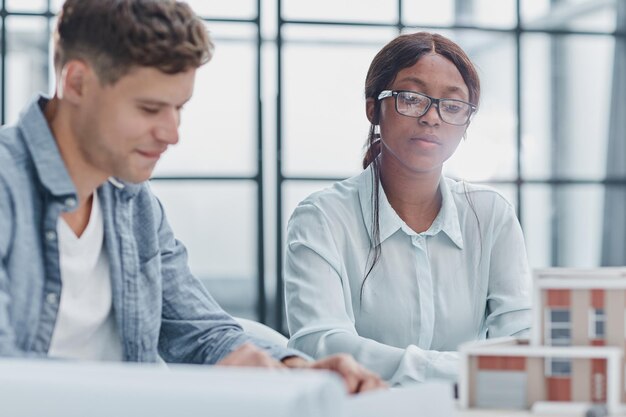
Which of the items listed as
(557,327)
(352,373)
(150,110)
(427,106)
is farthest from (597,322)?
(427,106)

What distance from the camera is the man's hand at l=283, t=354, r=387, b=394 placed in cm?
137

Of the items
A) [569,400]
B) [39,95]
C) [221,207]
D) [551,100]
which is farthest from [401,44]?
[551,100]

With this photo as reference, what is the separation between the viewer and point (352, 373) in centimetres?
140

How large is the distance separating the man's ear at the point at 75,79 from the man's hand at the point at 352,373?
58 centimetres

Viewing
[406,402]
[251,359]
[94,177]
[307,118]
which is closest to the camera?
[406,402]

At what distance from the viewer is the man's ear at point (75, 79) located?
61.7 inches

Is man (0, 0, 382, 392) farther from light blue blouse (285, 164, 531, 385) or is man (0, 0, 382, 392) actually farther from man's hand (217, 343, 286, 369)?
light blue blouse (285, 164, 531, 385)

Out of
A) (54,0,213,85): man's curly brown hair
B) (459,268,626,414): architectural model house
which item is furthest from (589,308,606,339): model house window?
(54,0,213,85): man's curly brown hair

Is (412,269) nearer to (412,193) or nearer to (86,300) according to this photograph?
(412,193)

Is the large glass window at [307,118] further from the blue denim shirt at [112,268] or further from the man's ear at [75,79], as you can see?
the man's ear at [75,79]

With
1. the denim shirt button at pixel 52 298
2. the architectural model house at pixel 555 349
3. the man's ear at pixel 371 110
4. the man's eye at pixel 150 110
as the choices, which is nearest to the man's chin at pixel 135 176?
the man's eye at pixel 150 110

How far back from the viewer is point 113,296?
1711mm

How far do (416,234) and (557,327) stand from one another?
2.92 ft

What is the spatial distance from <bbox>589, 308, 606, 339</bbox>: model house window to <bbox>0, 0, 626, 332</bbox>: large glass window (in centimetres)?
273
